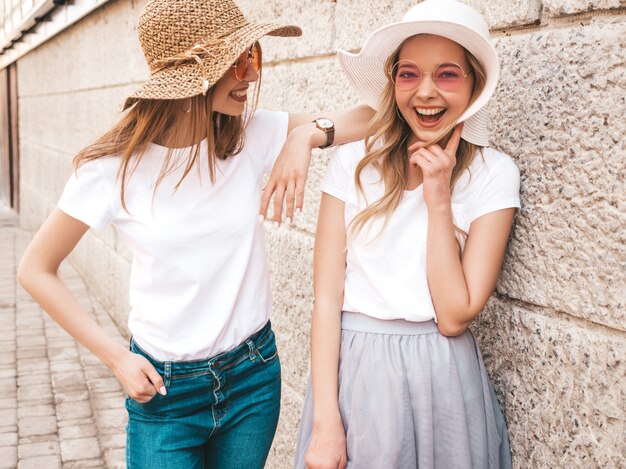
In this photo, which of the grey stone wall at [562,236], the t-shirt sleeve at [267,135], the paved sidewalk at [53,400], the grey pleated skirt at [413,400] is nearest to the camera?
the grey stone wall at [562,236]

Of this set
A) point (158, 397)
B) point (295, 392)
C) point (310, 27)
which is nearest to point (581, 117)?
point (158, 397)

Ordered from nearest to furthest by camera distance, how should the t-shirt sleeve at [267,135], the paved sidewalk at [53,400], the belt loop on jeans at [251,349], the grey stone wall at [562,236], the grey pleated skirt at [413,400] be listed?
the grey stone wall at [562,236]
the grey pleated skirt at [413,400]
the belt loop on jeans at [251,349]
the t-shirt sleeve at [267,135]
the paved sidewalk at [53,400]

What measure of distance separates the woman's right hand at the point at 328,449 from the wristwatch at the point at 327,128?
794mm

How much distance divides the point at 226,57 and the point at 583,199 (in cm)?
96

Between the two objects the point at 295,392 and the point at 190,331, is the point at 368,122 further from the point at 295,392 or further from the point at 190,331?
Answer: the point at 295,392

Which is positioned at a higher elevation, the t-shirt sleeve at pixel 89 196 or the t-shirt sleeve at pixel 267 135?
the t-shirt sleeve at pixel 267 135

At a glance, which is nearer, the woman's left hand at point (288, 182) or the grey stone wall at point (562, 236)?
the grey stone wall at point (562, 236)

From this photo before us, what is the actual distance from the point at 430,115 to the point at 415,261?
38 cm

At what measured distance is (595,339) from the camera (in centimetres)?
187

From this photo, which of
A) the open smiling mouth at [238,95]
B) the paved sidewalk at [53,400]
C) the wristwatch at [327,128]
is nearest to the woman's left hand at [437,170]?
the wristwatch at [327,128]

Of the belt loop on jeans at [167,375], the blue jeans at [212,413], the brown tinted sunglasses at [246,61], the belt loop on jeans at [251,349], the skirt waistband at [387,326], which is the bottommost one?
the blue jeans at [212,413]

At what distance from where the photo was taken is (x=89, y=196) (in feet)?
6.63

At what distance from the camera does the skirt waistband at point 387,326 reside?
78.7 inches

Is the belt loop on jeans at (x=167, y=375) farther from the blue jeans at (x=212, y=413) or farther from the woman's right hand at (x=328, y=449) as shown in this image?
the woman's right hand at (x=328, y=449)
